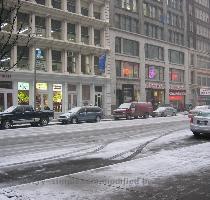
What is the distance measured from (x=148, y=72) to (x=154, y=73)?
1677 millimetres

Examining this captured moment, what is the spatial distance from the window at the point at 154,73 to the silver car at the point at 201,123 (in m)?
42.4

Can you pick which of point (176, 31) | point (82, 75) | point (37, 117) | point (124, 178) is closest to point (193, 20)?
point (176, 31)

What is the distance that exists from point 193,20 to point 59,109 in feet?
135

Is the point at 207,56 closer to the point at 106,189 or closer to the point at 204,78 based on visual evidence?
the point at 204,78

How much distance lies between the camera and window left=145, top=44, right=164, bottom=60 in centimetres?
6197

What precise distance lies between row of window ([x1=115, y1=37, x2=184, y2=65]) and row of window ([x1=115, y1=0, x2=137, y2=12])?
4.53m

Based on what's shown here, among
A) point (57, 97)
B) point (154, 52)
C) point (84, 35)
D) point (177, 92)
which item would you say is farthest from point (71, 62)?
point (177, 92)

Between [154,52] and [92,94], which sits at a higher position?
[154,52]

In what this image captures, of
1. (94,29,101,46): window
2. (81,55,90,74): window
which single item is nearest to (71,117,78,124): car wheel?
(81,55,90,74): window

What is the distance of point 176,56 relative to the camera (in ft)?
232

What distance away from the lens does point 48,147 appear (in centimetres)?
1573

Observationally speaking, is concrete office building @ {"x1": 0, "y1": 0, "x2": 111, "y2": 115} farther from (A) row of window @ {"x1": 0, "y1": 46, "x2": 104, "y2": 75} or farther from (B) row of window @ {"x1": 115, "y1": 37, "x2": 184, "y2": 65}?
(B) row of window @ {"x1": 115, "y1": 37, "x2": 184, "y2": 65}

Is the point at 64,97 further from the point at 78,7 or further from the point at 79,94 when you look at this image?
the point at 78,7

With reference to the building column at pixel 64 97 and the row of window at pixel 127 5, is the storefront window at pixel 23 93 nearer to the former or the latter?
the building column at pixel 64 97
